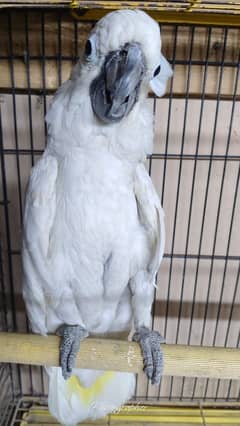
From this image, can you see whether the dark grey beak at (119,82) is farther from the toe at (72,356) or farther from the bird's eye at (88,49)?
the toe at (72,356)

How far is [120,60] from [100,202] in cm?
30

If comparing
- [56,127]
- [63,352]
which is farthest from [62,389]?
[56,127]

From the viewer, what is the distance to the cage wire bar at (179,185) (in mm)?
1116

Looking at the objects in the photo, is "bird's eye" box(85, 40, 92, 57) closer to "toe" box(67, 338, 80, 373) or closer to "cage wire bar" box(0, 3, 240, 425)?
"cage wire bar" box(0, 3, 240, 425)

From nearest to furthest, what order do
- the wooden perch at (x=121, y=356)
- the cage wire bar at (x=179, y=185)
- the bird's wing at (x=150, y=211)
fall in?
the wooden perch at (x=121, y=356) → the bird's wing at (x=150, y=211) → the cage wire bar at (x=179, y=185)

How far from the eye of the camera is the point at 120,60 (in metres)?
0.67

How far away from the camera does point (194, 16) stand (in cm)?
88

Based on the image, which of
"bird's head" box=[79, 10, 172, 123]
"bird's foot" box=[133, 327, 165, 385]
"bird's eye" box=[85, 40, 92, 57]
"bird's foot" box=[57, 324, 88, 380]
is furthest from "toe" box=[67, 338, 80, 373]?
"bird's eye" box=[85, 40, 92, 57]

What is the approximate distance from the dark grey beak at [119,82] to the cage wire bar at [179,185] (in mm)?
459

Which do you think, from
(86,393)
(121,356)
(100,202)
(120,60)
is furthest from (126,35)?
(86,393)

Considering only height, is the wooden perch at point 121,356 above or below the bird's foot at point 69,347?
above

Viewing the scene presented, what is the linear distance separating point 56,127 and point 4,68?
0.44 m

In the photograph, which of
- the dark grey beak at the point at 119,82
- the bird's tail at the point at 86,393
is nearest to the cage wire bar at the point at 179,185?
the bird's tail at the point at 86,393

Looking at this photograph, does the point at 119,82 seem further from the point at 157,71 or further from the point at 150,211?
the point at 150,211
